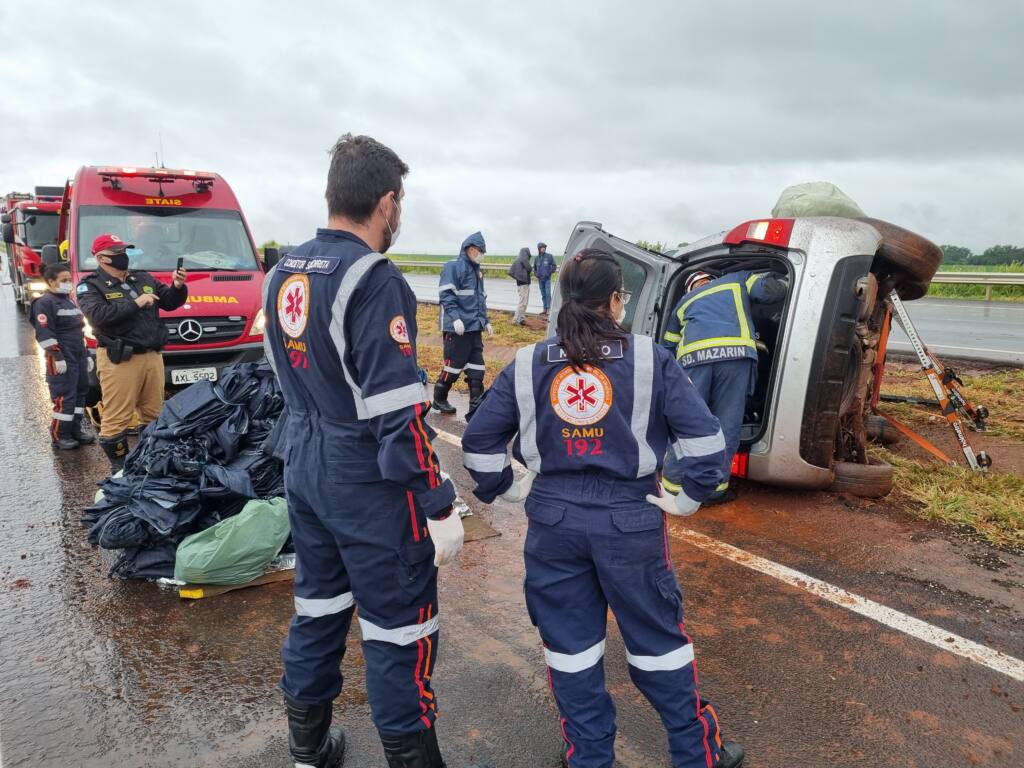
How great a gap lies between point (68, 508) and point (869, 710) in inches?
196

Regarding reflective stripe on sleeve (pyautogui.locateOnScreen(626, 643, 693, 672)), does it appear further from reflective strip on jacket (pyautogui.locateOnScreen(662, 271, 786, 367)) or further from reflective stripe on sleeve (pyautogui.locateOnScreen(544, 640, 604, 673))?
reflective strip on jacket (pyautogui.locateOnScreen(662, 271, 786, 367))

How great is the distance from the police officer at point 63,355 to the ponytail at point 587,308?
229 inches

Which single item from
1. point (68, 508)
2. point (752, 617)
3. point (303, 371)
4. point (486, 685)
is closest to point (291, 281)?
point (303, 371)

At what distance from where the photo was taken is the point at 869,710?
265cm

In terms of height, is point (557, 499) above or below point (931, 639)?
above

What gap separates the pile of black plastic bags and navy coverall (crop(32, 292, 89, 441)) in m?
2.46

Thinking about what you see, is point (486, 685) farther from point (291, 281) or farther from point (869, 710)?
point (291, 281)

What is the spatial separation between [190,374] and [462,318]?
2849mm

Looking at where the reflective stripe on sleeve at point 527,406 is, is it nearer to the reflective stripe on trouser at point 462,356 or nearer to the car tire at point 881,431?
the car tire at point 881,431

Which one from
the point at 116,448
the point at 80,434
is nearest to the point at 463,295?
the point at 116,448

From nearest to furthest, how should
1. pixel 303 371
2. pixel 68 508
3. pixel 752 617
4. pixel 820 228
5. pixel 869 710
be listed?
pixel 303 371 < pixel 869 710 < pixel 752 617 < pixel 820 228 < pixel 68 508

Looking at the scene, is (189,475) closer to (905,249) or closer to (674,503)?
(674,503)

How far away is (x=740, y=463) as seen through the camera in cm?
466

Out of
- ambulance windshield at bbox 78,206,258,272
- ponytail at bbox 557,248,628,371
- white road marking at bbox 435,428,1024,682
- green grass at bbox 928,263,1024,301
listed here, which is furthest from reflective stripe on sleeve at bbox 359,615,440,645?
green grass at bbox 928,263,1024,301
